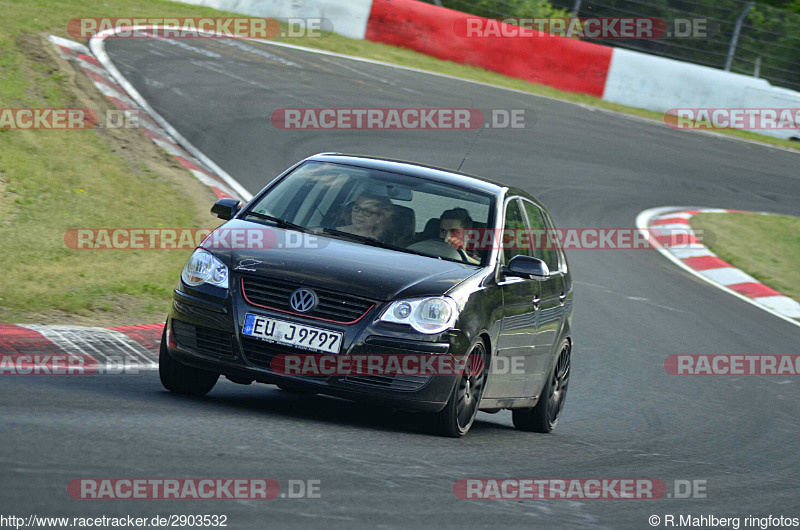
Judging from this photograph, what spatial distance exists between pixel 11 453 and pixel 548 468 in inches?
119

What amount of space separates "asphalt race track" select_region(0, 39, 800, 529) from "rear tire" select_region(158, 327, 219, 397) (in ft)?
0.37

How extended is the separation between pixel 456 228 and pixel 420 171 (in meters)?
0.70

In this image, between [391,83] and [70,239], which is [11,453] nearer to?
[70,239]

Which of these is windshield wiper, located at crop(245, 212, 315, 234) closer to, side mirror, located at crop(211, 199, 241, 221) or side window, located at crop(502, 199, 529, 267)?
side mirror, located at crop(211, 199, 241, 221)

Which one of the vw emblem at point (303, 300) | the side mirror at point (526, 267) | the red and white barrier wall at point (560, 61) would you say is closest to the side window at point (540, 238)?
the side mirror at point (526, 267)

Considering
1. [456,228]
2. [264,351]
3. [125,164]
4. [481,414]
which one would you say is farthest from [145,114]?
[264,351]

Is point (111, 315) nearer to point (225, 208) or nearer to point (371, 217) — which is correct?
point (225, 208)

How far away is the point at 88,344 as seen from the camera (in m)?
8.20

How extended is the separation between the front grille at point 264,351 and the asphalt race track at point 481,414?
305mm

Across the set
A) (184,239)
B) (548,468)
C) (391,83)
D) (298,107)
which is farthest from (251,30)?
(548,468)

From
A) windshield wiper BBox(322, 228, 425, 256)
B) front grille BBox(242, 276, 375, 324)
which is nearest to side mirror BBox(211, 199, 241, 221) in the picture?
windshield wiper BBox(322, 228, 425, 256)

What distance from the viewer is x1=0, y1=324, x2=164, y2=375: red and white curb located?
7848 millimetres

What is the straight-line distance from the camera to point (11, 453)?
5.00 metres

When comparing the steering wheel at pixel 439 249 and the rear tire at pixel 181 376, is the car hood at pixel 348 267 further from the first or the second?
the rear tire at pixel 181 376
